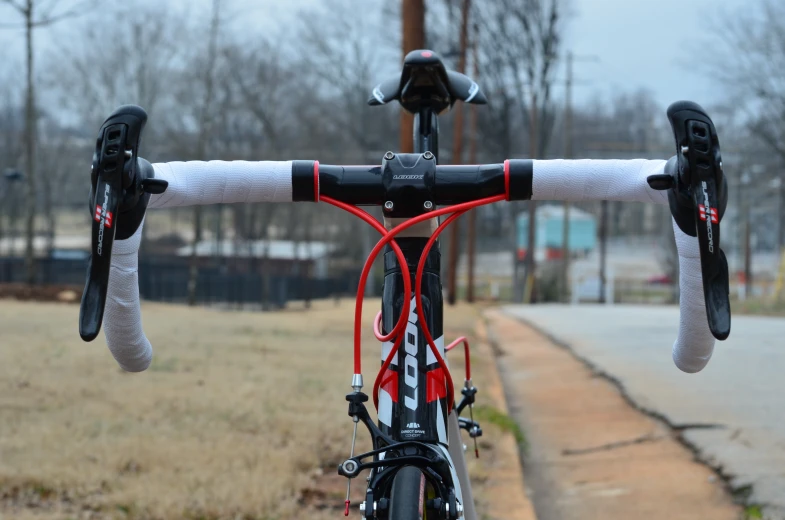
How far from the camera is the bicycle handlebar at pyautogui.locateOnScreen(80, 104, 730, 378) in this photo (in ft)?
5.90

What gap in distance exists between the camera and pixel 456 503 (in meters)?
2.01

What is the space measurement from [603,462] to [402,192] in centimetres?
460

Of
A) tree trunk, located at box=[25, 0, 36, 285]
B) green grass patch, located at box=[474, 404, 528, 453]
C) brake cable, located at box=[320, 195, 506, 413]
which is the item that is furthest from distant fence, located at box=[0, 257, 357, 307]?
brake cable, located at box=[320, 195, 506, 413]

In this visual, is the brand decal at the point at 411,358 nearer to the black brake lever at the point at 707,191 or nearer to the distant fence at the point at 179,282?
the black brake lever at the point at 707,191

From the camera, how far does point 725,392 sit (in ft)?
26.0

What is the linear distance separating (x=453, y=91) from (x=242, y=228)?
42589mm

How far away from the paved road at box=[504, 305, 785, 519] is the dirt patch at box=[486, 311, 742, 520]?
0.16 meters

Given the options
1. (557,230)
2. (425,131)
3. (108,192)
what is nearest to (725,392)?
(425,131)

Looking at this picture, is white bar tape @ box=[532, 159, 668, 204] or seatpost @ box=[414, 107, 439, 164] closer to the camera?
white bar tape @ box=[532, 159, 668, 204]

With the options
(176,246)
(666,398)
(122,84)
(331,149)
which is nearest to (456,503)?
(666,398)

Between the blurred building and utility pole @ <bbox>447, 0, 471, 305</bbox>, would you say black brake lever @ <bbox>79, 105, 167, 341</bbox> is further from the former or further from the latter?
the blurred building

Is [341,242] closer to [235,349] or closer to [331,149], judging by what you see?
[331,149]

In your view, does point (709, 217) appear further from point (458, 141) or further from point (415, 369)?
Answer: point (458, 141)

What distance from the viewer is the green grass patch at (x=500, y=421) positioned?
6805 mm
